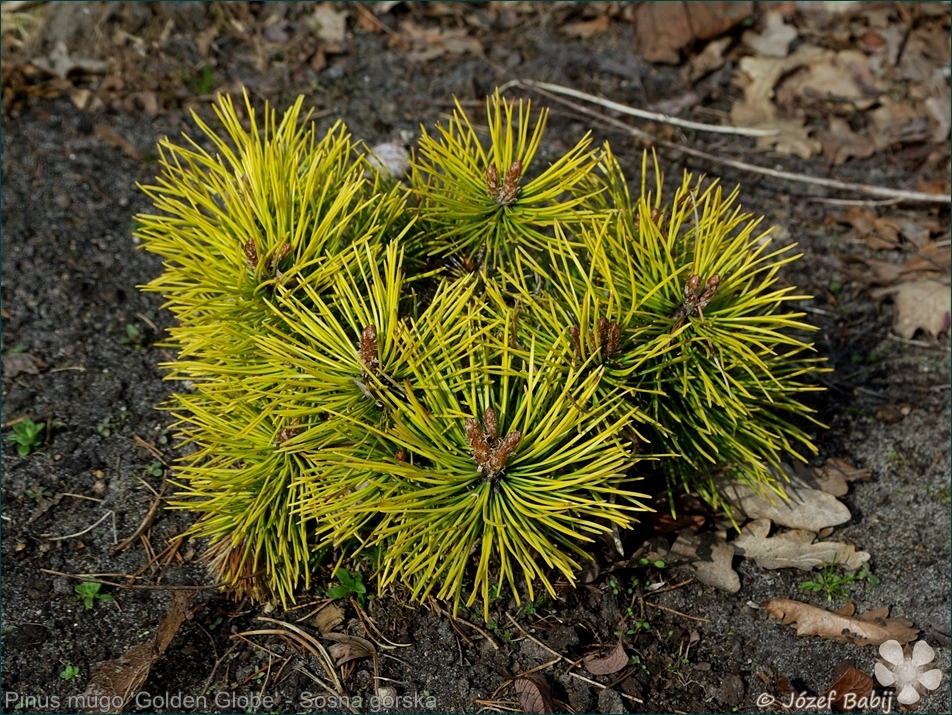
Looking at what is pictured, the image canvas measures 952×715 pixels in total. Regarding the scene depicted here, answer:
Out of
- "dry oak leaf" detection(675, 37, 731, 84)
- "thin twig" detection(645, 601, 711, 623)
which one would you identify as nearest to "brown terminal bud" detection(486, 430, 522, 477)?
"thin twig" detection(645, 601, 711, 623)

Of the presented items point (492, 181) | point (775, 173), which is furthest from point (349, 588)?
point (775, 173)

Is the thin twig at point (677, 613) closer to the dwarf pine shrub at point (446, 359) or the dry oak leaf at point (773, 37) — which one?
the dwarf pine shrub at point (446, 359)

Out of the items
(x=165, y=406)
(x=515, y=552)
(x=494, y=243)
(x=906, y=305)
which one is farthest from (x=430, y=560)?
(x=906, y=305)

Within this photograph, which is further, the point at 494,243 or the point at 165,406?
the point at 165,406

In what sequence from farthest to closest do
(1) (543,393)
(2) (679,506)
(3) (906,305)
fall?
(3) (906,305)
(2) (679,506)
(1) (543,393)

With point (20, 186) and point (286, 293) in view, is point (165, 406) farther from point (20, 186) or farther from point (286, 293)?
point (20, 186)

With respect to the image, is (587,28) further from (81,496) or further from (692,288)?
(81,496)

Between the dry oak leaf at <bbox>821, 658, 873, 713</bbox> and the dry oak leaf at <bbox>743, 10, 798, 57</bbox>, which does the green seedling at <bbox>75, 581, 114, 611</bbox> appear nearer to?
the dry oak leaf at <bbox>821, 658, 873, 713</bbox>
